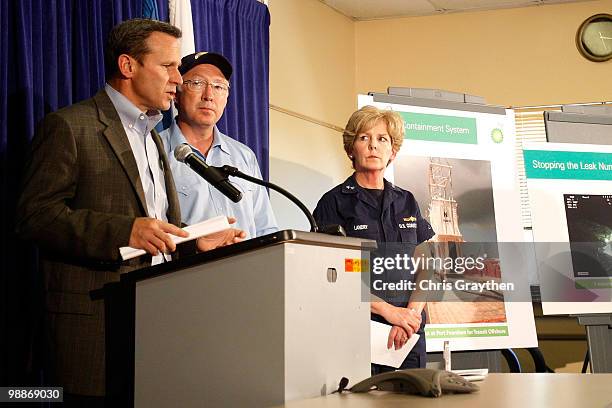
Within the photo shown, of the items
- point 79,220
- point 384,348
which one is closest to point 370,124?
point 384,348

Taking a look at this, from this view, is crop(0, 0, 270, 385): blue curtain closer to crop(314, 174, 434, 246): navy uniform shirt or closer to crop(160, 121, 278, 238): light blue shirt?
crop(160, 121, 278, 238): light blue shirt

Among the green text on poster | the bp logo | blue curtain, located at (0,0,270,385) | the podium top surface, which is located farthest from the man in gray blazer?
the bp logo

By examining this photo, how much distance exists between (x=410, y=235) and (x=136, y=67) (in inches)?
59.2

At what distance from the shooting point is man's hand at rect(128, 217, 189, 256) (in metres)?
1.85

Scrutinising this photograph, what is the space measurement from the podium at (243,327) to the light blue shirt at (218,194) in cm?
145

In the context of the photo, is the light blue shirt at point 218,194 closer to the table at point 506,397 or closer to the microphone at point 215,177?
the microphone at point 215,177

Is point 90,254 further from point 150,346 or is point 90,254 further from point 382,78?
point 382,78

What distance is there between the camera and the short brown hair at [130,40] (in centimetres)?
246

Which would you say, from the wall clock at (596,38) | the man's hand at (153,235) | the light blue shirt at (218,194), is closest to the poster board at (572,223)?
the wall clock at (596,38)

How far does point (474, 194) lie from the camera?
4270 mm

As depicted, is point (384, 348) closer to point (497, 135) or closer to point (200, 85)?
point (200, 85)

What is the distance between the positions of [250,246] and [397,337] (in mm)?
1737

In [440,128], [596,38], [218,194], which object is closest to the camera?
[218,194]

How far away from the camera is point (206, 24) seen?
4.32m
